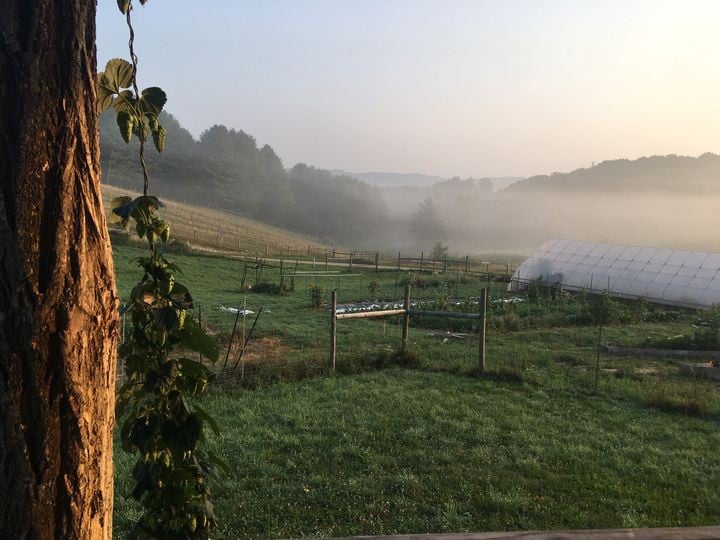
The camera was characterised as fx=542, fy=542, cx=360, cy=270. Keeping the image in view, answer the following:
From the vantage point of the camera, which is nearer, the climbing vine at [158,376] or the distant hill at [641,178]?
the climbing vine at [158,376]

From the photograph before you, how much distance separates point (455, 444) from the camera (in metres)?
5.94

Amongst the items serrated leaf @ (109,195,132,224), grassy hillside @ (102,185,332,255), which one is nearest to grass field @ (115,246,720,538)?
serrated leaf @ (109,195,132,224)

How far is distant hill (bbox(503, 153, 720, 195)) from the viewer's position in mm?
121125

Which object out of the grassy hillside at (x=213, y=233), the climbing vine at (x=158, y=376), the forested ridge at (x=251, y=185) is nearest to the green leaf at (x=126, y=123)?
the climbing vine at (x=158, y=376)

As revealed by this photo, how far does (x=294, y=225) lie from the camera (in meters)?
82.0

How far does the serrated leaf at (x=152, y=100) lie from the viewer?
1.70m

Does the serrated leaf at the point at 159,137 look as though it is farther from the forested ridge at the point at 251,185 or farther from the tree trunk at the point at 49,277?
the forested ridge at the point at 251,185

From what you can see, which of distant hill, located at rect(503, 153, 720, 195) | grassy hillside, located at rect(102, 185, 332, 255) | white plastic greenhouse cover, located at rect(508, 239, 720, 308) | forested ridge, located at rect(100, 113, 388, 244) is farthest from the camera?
distant hill, located at rect(503, 153, 720, 195)

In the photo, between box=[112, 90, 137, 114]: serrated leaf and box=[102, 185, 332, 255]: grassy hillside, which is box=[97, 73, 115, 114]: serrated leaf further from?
box=[102, 185, 332, 255]: grassy hillside

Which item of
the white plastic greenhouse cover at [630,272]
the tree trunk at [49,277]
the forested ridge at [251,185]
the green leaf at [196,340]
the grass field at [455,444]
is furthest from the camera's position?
the forested ridge at [251,185]

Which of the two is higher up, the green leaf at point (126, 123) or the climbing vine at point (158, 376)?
the green leaf at point (126, 123)

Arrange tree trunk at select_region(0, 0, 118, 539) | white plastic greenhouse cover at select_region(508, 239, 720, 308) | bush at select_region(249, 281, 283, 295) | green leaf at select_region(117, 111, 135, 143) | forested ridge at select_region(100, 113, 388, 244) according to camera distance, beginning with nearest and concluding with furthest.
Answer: tree trunk at select_region(0, 0, 118, 539)
green leaf at select_region(117, 111, 135, 143)
white plastic greenhouse cover at select_region(508, 239, 720, 308)
bush at select_region(249, 281, 283, 295)
forested ridge at select_region(100, 113, 388, 244)

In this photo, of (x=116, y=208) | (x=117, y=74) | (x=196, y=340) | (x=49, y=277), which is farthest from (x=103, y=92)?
(x=196, y=340)

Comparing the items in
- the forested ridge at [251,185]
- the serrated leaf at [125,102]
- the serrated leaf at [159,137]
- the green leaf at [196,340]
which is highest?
the forested ridge at [251,185]
